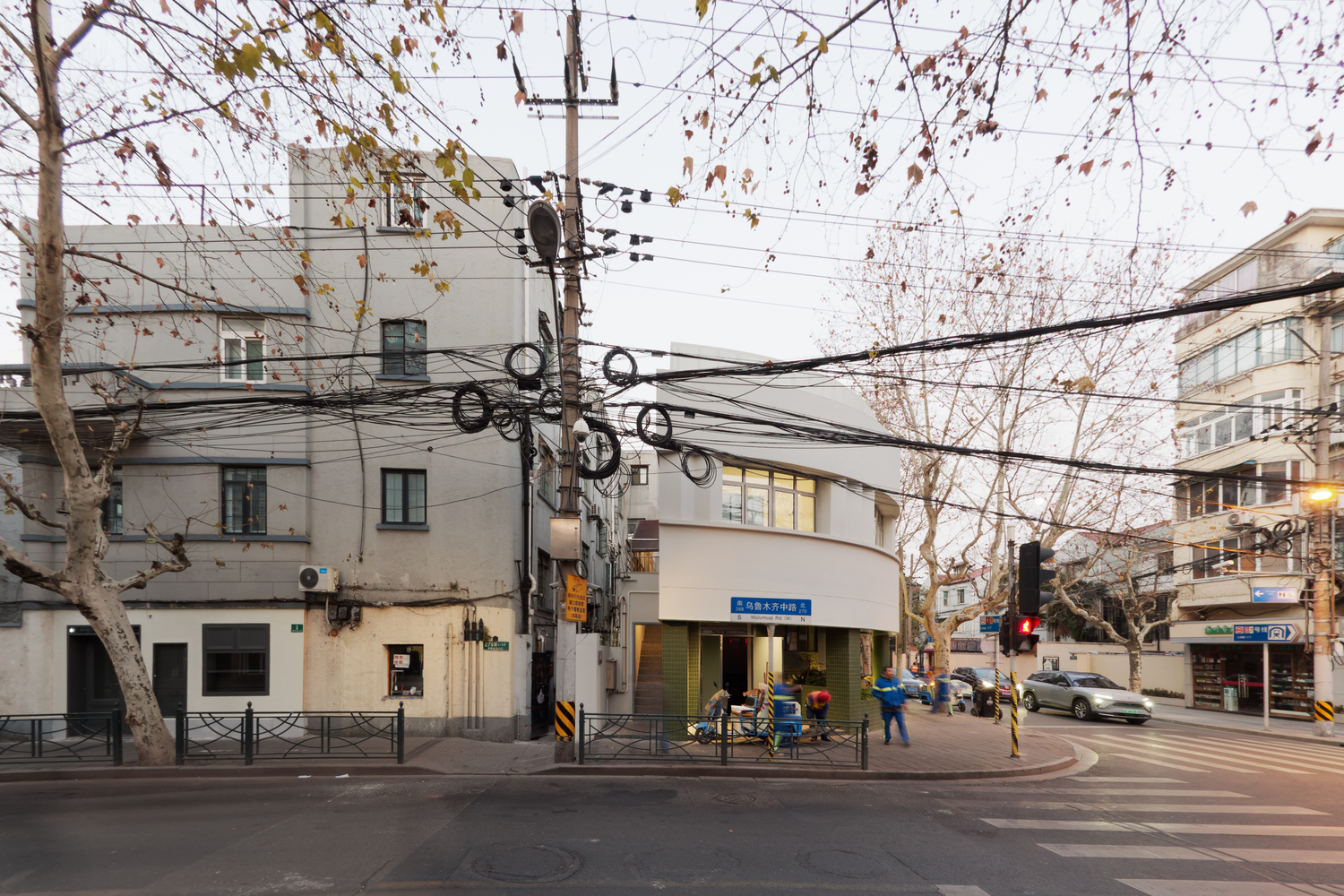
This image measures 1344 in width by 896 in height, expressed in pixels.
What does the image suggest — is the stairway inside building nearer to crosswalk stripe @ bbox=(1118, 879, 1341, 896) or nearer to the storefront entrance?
crosswalk stripe @ bbox=(1118, 879, 1341, 896)

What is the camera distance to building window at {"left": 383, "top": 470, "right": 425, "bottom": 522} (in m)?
17.2

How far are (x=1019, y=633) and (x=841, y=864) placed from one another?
30.2 ft

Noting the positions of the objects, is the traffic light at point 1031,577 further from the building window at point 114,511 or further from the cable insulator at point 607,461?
the building window at point 114,511

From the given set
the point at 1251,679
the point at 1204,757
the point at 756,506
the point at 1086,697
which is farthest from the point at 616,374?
the point at 1251,679

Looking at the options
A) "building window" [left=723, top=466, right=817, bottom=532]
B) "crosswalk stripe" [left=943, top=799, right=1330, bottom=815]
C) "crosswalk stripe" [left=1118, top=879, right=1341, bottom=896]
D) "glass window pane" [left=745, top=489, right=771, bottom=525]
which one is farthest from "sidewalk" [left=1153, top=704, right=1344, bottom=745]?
"crosswalk stripe" [left=1118, top=879, right=1341, bottom=896]

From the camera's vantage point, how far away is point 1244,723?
1031 inches

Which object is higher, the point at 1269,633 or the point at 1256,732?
the point at 1269,633

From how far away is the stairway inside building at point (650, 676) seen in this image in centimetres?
2161

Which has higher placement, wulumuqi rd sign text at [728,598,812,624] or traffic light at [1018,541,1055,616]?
traffic light at [1018,541,1055,616]

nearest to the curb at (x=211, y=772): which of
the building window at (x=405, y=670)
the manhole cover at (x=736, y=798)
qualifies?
the building window at (x=405, y=670)

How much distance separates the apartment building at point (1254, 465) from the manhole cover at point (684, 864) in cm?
2378

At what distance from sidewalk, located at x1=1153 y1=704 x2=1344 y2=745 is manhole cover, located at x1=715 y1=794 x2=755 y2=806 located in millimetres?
19166

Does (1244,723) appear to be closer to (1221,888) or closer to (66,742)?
(1221,888)

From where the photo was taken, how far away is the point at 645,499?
53875 millimetres
